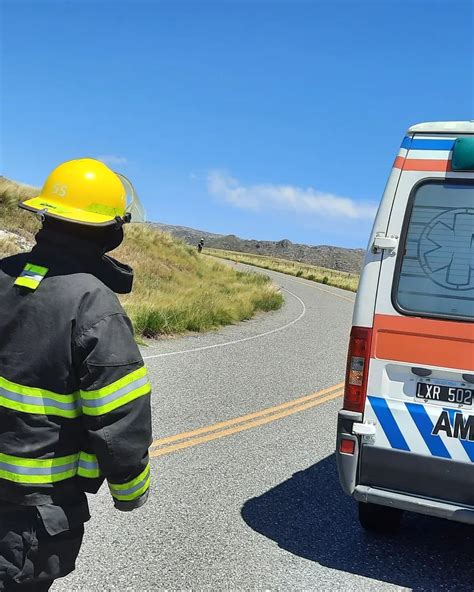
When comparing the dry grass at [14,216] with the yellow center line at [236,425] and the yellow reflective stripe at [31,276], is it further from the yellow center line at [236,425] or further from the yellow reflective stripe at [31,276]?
the yellow reflective stripe at [31,276]

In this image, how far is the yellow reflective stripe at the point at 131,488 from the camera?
2205 millimetres

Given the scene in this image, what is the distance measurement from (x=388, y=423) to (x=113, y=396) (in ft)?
7.71

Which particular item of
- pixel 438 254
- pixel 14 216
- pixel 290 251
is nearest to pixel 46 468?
pixel 438 254

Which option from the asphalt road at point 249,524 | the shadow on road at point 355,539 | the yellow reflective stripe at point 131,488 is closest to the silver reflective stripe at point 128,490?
the yellow reflective stripe at point 131,488

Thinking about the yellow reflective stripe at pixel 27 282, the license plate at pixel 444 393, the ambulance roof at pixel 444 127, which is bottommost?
the license plate at pixel 444 393

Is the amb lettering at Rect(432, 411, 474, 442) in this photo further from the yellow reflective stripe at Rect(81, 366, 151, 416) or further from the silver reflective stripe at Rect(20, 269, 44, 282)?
the silver reflective stripe at Rect(20, 269, 44, 282)

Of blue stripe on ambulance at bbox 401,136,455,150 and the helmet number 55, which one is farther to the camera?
blue stripe on ambulance at bbox 401,136,455,150

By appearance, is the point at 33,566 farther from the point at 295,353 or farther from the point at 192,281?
the point at 192,281

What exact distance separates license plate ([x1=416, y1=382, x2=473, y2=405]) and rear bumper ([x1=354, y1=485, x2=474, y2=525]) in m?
0.61

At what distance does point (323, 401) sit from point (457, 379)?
200 inches

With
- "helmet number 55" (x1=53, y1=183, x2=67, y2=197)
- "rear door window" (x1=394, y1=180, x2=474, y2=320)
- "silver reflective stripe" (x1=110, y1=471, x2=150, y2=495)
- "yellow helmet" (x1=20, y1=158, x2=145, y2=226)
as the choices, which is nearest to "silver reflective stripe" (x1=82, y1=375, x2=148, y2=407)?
"silver reflective stripe" (x1=110, y1=471, x2=150, y2=495)

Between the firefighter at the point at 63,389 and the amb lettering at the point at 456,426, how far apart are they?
2.19 meters

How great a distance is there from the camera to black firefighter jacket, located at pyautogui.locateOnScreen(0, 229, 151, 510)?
2082 millimetres

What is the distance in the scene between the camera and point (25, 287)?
7.03 feet
